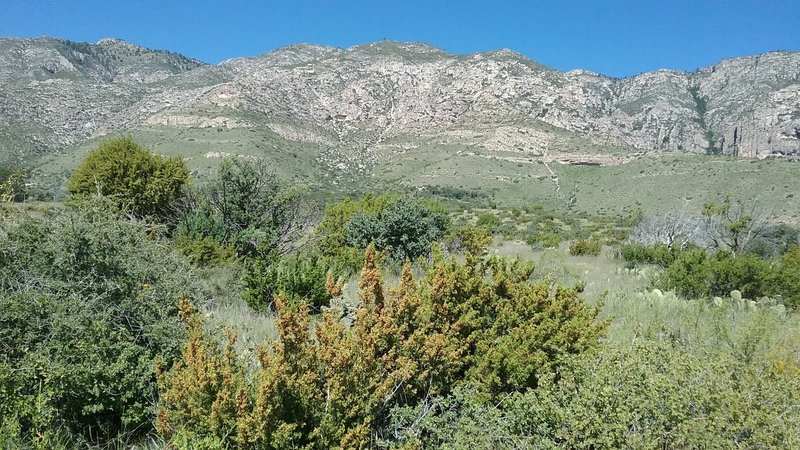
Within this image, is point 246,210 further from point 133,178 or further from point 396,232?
point 396,232

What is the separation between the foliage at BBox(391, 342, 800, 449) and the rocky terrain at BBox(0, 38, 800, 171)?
57710 mm

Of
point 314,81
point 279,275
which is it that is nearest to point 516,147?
point 314,81

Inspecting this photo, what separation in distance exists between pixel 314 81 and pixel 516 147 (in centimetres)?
3747

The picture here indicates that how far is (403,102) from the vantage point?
274ft

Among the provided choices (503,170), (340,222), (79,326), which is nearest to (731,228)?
(340,222)

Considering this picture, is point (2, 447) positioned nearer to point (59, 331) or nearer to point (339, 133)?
point (59, 331)

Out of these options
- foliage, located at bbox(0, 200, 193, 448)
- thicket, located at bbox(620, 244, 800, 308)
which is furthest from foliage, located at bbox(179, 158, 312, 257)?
thicket, located at bbox(620, 244, 800, 308)

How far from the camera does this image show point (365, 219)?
14.9m

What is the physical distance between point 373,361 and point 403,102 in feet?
273

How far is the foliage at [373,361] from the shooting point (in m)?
3.02

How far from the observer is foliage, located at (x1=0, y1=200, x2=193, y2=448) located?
3.46 m

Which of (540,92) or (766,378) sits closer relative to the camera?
(766,378)

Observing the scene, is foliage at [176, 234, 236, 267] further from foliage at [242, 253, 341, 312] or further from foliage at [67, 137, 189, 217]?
foliage at [67, 137, 189, 217]

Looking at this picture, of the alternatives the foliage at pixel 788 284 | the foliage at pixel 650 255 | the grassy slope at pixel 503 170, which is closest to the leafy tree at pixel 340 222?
the foliage at pixel 650 255
